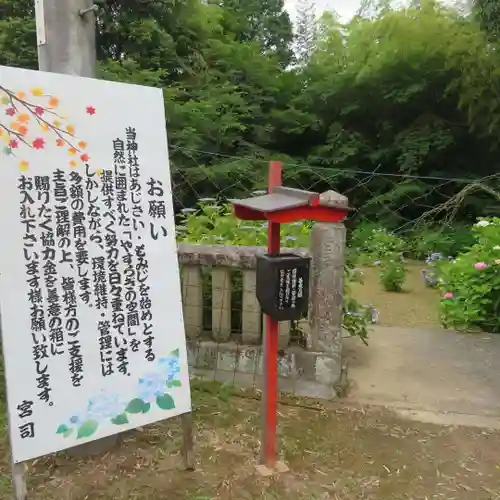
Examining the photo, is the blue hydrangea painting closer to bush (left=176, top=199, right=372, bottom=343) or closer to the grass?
bush (left=176, top=199, right=372, bottom=343)

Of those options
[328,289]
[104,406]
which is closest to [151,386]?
[104,406]

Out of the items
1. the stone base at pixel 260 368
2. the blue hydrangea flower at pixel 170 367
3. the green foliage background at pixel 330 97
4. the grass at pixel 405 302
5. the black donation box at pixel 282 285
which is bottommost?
the grass at pixel 405 302

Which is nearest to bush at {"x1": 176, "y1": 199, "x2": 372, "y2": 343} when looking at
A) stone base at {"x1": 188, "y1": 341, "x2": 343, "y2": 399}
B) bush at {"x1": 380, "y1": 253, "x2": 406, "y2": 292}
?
stone base at {"x1": 188, "y1": 341, "x2": 343, "y2": 399}

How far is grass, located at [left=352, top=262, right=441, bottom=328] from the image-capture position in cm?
572

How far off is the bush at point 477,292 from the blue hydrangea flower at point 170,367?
3486mm

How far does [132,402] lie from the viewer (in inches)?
95.7

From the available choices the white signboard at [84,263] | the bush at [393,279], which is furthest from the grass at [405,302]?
the white signboard at [84,263]

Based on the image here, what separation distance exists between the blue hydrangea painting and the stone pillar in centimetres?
116

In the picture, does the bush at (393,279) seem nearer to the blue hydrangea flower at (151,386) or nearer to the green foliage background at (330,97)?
the green foliage background at (330,97)

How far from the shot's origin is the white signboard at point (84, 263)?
2.15 meters

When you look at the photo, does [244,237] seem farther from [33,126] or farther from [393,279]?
[393,279]

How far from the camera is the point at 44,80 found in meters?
2.20

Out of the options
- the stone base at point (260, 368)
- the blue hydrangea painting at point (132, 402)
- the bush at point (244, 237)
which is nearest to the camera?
the blue hydrangea painting at point (132, 402)

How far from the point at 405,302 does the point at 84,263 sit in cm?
512
